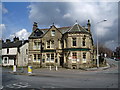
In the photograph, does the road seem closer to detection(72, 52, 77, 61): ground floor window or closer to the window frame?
detection(72, 52, 77, 61): ground floor window

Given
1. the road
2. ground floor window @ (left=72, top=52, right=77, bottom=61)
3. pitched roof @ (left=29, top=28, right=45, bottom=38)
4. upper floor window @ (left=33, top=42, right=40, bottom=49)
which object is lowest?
the road

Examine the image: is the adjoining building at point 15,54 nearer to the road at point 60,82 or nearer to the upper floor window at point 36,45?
the upper floor window at point 36,45

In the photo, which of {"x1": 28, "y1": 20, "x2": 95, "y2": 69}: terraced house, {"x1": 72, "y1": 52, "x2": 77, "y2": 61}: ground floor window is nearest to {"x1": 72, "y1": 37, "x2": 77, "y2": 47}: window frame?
{"x1": 28, "y1": 20, "x2": 95, "y2": 69}: terraced house

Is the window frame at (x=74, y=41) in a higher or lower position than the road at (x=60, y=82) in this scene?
higher

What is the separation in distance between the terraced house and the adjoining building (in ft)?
12.7

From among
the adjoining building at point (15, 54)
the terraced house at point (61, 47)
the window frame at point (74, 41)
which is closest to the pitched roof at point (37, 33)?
the terraced house at point (61, 47)

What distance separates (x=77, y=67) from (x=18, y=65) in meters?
16.3

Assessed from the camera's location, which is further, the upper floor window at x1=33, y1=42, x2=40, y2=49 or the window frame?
the upper floor window at x1=33, y1=42, x2=40, y2=49

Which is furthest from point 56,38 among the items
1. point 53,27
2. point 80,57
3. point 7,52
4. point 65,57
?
point 7,52

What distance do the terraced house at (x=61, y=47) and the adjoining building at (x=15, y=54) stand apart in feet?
12.7

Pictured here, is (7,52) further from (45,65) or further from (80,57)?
(80,57)

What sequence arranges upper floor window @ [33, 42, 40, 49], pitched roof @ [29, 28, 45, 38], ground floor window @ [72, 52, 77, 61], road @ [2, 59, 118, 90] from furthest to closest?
pitched roof @ [29, 28, 45, 38]
upper floor window @ [33, 42, 40, 49]
ground floor window @ [72, 52, 77, 61]
road @ [2, 59, 118, 90]

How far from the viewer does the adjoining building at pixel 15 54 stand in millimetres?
39812

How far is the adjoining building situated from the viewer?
39.8 meters
